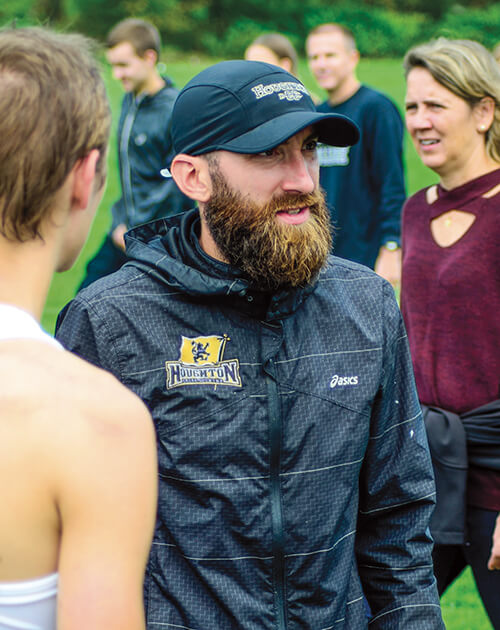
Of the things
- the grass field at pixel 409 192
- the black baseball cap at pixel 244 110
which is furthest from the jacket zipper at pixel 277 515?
the grass field at pixel 409 192

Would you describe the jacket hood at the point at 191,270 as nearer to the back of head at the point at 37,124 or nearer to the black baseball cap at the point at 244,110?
the black baseball cap at the point at 244,110

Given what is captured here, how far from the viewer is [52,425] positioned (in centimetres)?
137

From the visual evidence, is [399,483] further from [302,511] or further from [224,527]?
[224,527]

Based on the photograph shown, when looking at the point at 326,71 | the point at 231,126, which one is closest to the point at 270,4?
the point at 326,71

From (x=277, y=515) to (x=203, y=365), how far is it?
40 centimetres

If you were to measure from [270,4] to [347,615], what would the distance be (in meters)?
39.4

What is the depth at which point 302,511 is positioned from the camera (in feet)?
7.38

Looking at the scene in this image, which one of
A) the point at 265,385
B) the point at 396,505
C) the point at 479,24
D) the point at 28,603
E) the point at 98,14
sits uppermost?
the point at 98,14

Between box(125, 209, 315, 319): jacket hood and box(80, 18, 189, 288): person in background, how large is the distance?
5189 millimetres

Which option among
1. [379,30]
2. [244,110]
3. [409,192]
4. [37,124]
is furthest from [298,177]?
[379,30]

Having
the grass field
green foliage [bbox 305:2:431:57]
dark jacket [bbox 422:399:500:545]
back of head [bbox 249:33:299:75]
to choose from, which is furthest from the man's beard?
green foliage [bbox 305:2:431:57]

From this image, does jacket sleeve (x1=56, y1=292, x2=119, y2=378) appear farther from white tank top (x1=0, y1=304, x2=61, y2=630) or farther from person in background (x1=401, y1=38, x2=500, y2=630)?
person in background (x1=401, y1=38, x2=500, y2=630)

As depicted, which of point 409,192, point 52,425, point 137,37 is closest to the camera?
point 52,425

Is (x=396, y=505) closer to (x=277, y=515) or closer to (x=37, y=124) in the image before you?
(x=277, y=515)
